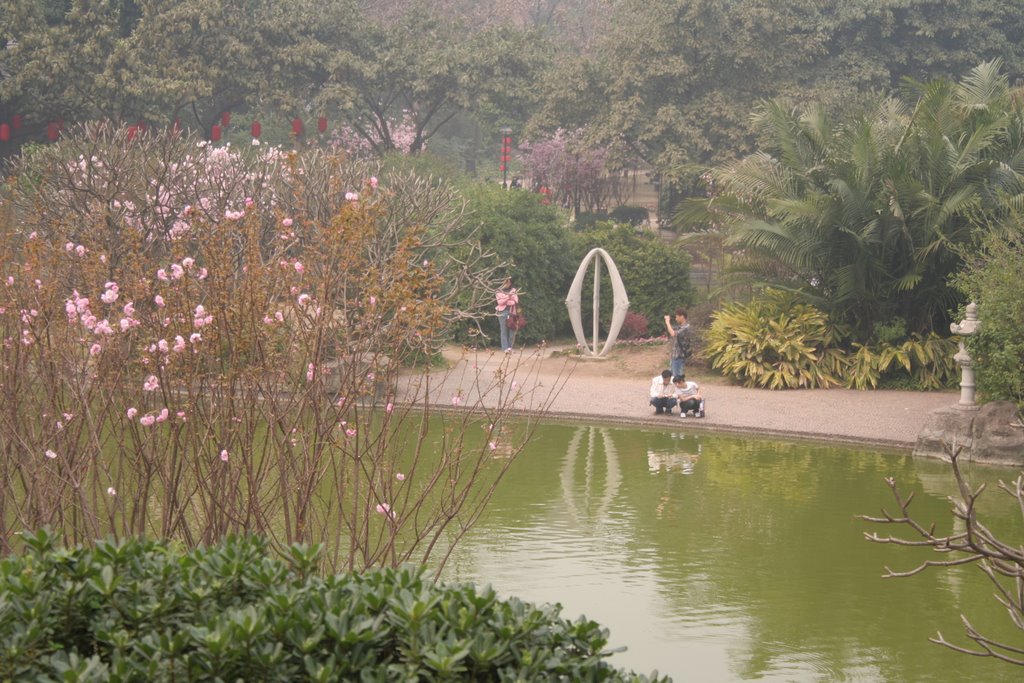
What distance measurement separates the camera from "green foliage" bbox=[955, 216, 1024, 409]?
14.7m

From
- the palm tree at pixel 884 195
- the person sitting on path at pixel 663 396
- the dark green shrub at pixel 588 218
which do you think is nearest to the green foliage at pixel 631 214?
the dark green shrub at pixel 588 218

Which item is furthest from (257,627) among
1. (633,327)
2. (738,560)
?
(633,327)

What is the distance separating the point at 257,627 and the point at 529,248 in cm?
1975

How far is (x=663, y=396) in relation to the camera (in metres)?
16.8

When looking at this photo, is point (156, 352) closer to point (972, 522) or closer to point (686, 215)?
point (972, 522)

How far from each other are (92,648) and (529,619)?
1.48m

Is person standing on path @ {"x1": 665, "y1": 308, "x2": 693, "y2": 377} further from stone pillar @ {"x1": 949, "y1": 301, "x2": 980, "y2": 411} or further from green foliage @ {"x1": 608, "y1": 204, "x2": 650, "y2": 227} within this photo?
green foliage @ {"x1": 608, "y1": 204, "x2": 650, "y2": 227}

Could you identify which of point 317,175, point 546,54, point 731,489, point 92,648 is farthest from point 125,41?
point 92,648

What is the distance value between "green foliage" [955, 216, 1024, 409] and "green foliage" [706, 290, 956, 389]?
10.9 ft

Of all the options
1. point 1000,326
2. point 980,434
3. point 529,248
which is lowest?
point 980,434

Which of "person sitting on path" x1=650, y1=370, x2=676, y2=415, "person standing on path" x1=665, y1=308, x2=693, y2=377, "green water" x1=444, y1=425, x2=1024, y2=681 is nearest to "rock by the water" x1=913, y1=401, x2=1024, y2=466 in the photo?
"green water" x1=444, y1=425, x2=1024, y2=681

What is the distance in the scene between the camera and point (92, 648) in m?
4.54

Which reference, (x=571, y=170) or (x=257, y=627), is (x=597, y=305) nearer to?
(x=257, y=627)

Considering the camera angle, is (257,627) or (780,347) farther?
(780,347)
